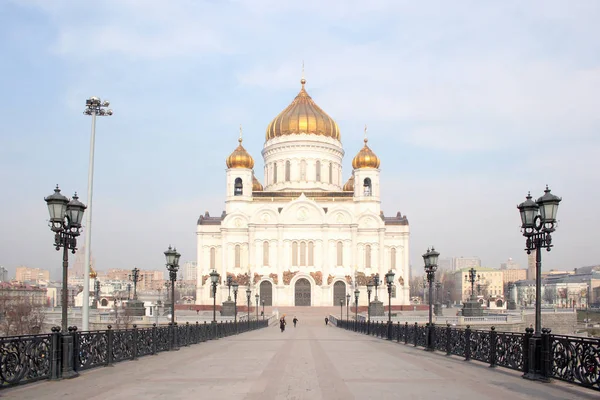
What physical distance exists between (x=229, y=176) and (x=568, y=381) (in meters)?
67.4

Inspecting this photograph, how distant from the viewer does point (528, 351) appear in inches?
495

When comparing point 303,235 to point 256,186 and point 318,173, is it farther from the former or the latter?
point 256,186

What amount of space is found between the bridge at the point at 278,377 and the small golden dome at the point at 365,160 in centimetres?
5803

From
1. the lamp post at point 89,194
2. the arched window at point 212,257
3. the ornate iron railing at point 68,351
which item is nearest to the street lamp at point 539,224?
the ornate iron railing at point 68,351

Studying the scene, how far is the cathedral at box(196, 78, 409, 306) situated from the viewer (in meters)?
72.8

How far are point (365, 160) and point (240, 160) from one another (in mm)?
14889

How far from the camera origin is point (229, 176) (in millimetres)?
77062

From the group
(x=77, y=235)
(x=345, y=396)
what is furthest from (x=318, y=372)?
(x=77, y=235)

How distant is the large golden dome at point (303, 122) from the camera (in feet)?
262

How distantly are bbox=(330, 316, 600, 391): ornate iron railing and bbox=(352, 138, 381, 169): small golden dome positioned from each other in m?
56.1

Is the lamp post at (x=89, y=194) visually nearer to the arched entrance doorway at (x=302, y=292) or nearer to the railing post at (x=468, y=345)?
the railing post at (x=468, y=345)

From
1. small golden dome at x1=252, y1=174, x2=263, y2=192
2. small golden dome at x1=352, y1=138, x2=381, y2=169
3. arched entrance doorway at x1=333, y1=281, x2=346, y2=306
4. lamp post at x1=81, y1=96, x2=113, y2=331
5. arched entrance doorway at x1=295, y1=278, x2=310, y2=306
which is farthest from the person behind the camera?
small golden dome at x1=252, y1=174, x2=263, y2=192

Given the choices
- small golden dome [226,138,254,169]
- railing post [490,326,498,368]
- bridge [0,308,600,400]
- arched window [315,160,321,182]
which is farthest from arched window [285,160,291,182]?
railing post [490,326,498,368]

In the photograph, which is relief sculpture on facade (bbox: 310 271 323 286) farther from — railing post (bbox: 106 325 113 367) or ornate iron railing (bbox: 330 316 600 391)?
railing post (bbox: 106 325 113 367)
